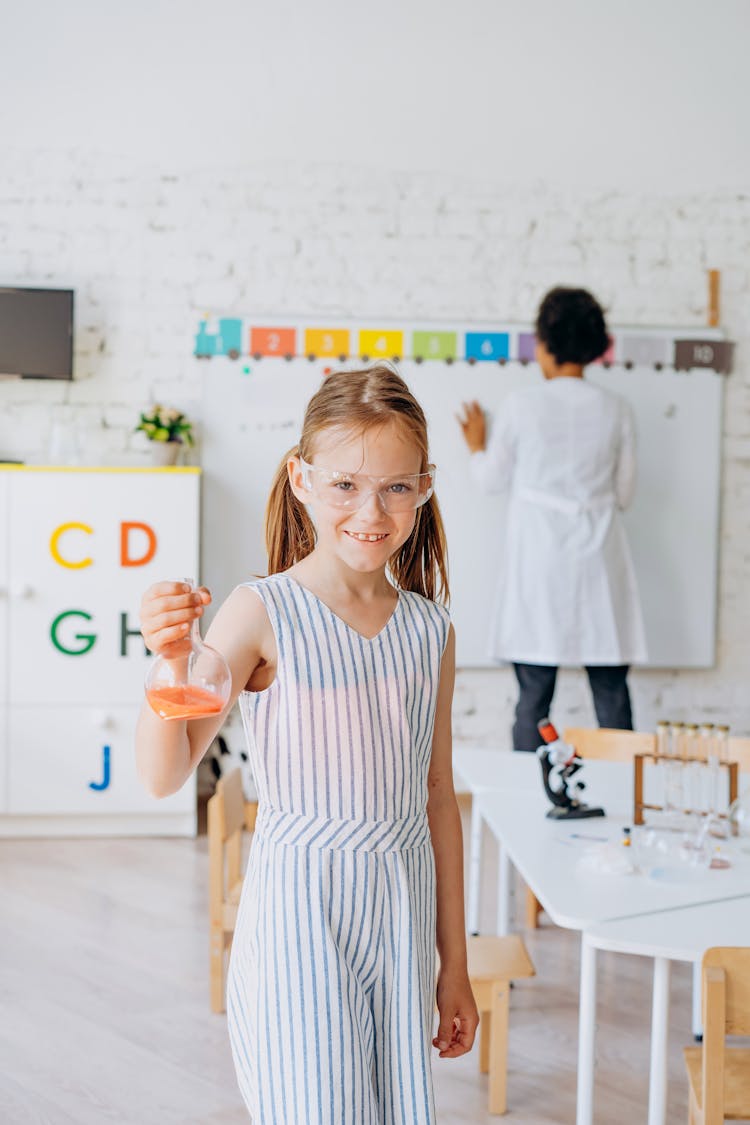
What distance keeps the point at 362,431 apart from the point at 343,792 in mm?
399

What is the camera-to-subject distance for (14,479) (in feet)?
14.1

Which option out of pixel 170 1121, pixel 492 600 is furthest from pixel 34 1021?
pixel 492 600

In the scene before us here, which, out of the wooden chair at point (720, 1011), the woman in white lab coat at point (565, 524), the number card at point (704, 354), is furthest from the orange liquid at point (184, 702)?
the number card at point (704, 354)

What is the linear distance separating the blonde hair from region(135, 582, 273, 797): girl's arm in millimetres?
195

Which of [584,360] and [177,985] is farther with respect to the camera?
[584,360]

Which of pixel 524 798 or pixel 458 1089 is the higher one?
pixel 524 798

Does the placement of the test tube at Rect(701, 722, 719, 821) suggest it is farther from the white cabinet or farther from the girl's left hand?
the white cabinet

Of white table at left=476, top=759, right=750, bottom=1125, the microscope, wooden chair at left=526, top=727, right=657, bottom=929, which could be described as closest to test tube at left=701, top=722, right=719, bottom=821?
white table at left=476, top=759, right=750, bottom=1125

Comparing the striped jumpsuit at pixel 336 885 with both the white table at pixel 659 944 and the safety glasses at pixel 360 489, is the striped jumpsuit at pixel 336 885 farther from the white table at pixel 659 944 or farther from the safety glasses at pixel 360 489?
the white table at pixel 659 944

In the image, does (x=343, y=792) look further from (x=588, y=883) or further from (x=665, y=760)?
(x=665, y=760)

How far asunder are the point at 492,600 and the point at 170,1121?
282 centimetres

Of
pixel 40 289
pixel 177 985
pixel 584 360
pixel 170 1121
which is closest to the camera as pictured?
pixel 170 1121

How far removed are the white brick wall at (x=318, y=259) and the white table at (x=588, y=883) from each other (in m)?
2.43

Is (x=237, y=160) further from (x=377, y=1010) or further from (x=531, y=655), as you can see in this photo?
(x=377, y=1010)
